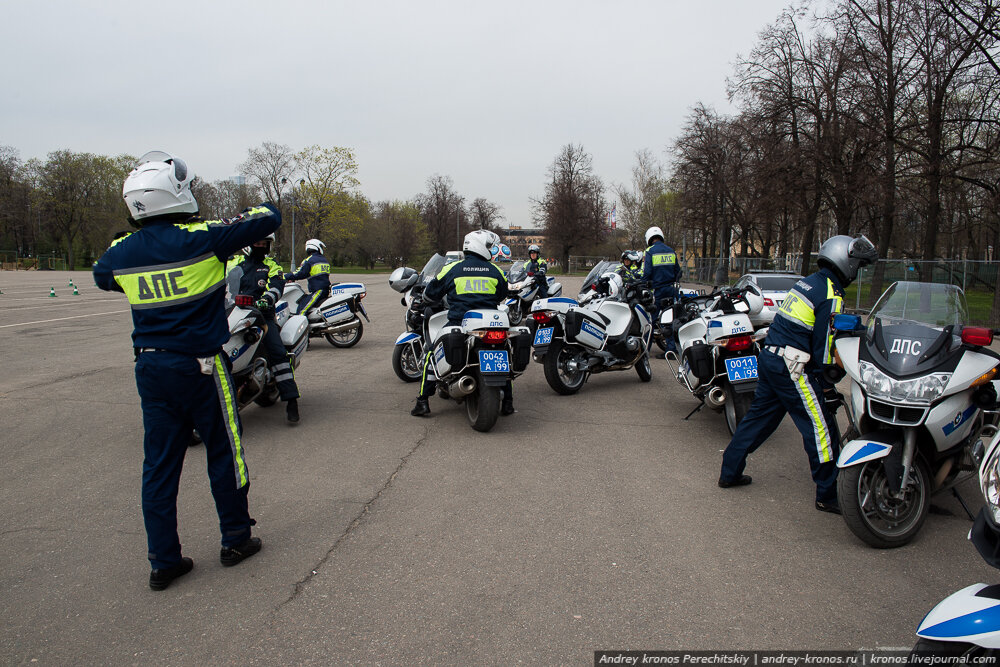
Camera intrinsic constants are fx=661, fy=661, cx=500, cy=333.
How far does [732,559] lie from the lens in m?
3.71

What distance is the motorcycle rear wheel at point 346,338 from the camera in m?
12.3

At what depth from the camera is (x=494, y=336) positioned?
246 inches

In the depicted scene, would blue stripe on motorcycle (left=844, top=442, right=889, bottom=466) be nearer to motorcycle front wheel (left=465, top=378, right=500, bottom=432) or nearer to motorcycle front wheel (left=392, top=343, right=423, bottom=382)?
motorcycle front wheel (left=465, top=378, right=500, bottom=432)

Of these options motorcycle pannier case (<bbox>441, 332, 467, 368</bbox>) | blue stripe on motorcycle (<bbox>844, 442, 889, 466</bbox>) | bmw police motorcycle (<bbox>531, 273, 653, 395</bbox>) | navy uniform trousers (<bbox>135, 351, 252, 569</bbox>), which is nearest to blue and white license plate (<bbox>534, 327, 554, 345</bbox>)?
bmw police motorcycle (<bbox>531, 273, 653, 395</bbox>)

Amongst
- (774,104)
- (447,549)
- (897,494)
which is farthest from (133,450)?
(774,104)

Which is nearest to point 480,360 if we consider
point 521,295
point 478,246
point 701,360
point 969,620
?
point 478,246

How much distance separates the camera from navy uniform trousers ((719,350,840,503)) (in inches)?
170

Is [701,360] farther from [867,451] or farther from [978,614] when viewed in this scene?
[978,614]

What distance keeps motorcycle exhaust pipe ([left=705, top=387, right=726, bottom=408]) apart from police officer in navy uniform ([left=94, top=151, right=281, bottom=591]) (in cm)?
434

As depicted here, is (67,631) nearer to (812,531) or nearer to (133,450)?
(133,450)

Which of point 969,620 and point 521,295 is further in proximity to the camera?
point 521,295

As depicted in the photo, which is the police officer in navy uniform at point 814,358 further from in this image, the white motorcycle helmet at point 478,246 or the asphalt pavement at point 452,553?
the white motorcycle helmet at point 478,246

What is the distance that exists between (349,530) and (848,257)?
3720 mm

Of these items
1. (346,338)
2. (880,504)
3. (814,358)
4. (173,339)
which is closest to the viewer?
(173,339)
